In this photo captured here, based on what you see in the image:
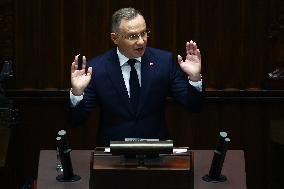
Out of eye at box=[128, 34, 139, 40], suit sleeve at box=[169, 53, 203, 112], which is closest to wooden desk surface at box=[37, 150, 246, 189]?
suit sleeve at box=[169, 53, 203, 112]

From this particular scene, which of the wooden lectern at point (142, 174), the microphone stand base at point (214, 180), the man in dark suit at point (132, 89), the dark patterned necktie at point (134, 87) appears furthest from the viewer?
the dark patterned necktie at point (134, 87)

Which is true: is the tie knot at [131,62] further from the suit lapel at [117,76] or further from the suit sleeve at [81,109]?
the suit sleeve at [81,109]

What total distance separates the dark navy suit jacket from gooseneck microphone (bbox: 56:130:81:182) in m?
0.70

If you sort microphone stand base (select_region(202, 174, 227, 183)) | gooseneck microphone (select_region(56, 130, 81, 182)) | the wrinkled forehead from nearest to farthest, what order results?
1. gooseneck microphone (select_region(56, 130, 81, 182))
2. microphone stand base (select_region(202, 174, 227, 183))
3. the wrinkled forehead

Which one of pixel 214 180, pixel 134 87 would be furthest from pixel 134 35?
pixel 214 180

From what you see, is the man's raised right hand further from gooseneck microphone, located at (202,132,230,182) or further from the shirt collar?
gooseneck microphone, located at (202,132,230,182)

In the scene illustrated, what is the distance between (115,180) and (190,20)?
2.48 metres

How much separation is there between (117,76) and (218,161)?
1.08 metres

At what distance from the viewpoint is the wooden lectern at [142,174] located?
4441 millimetres

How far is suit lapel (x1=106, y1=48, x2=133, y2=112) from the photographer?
5391mm

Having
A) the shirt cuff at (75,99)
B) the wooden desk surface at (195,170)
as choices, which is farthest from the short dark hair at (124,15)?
the wooden desk surface at (195,170)

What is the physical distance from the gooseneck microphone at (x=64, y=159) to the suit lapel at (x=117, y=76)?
797 mm

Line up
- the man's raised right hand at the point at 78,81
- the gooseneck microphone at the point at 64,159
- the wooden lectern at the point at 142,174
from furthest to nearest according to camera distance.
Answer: the man's raised right hand at the point at 78,81
the gooseneck microphone at the point at 64,159
the wooden lectern at the point at 142,174

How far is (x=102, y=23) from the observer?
6.59 m
